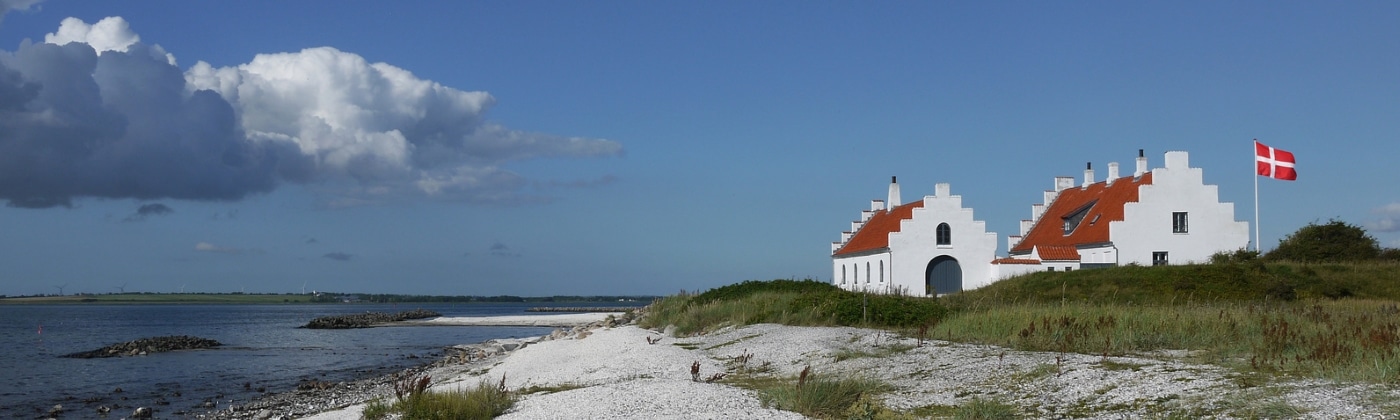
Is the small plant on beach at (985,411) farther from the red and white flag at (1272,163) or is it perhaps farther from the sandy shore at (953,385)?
the red and white flag at (1272,163)

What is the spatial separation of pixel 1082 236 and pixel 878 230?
33.6ft

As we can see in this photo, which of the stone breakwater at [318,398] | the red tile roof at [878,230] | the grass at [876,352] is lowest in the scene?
Answer: the stone breakwater at [318,398]

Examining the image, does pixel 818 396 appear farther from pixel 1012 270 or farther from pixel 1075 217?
pixel 1075 217

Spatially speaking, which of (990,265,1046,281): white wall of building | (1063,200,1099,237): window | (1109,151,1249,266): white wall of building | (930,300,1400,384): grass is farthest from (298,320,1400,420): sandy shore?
(1063,200,1099,237): window

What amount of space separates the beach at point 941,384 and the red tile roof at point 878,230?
95.7ft

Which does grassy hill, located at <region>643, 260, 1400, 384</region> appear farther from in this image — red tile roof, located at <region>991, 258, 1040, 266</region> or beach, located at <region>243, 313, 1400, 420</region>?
red tile roof, located at <region>991, 258, 1040, 266</region>

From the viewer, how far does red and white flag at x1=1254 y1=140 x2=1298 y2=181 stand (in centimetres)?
4103

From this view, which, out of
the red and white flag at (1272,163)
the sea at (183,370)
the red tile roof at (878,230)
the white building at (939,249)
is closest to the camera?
the sea at (183,370)

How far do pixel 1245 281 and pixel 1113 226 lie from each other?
28.9 ft

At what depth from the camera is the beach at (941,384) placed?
9.42m

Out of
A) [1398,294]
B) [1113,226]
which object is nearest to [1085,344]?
[1398,294]

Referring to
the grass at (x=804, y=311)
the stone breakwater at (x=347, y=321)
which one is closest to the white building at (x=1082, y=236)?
the grass at (x=804, y=311)

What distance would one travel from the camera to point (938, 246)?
148 feet

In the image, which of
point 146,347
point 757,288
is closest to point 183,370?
point 146,347
